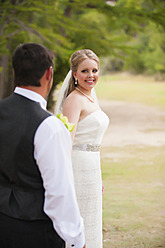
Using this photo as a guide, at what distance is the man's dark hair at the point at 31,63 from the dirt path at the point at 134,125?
1114 centimetres

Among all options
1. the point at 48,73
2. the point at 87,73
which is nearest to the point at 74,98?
the point at 87,73

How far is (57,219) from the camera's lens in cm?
193

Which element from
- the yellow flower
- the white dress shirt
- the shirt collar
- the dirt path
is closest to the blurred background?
the dirt path

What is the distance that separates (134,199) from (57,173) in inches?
207

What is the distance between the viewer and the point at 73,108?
3.24 m

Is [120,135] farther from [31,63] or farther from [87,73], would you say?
[31,63]

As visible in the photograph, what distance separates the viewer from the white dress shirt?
1838 mm

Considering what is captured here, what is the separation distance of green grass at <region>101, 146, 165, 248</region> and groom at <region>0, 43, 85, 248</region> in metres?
2.98

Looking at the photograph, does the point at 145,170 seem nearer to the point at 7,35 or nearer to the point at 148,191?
the point at 148,191

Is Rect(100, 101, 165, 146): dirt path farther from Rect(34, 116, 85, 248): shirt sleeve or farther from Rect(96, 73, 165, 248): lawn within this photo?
Rect(34, 116, 85, 248): shirt sleeve

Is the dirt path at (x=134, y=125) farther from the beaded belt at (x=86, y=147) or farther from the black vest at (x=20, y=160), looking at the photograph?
the black vest at (x=20, y=160)

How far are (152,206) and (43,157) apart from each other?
16.3ft

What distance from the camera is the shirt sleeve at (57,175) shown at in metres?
1.84

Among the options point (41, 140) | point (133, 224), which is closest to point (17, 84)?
point (41, 140)
